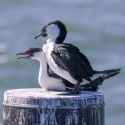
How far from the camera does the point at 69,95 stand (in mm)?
4770

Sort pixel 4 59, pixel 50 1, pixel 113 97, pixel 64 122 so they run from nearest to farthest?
1. pixel 64 122
2. pixel 113 97
3. pixel 4 59
4. pixel 50 1

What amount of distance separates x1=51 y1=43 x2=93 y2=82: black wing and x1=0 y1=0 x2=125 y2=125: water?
5013mm

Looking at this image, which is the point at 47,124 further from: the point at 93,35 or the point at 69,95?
the point at 93,35

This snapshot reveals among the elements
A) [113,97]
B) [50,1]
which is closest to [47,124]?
[113,97]

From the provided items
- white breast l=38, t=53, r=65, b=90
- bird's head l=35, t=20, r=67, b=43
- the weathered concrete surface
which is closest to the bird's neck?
white breast l=38, t=53, r=65, b=90

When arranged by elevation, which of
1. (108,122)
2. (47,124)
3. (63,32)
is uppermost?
(63,32)

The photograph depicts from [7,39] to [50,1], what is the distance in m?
2.39

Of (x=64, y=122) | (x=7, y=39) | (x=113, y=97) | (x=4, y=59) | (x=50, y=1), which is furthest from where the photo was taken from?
(x=50, y=1)

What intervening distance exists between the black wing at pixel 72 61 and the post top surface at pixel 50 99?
0.15 m

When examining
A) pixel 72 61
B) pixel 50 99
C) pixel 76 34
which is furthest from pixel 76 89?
pixel 76 34

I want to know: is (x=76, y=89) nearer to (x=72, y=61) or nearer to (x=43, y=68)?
(x=72, y=61)

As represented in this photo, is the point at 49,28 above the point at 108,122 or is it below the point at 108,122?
above

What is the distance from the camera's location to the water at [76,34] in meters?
11.3

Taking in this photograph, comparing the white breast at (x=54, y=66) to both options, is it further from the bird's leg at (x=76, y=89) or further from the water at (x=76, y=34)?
the water at (x=76, y=34)
